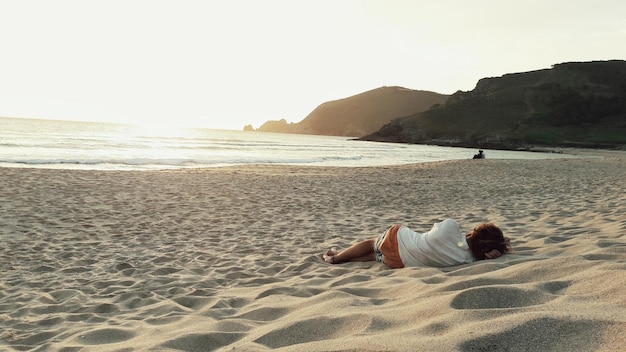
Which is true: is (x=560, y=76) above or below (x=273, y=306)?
above

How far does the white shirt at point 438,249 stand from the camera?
15.7 ft

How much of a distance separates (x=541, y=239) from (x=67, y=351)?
536cm

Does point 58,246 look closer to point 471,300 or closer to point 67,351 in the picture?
point 67,351

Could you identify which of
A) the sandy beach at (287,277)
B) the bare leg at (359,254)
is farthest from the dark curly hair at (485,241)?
the bare leg at (359,254)

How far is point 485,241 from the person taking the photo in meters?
4.91

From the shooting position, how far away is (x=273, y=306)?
12.6ft

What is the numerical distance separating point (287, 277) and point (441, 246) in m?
1.75

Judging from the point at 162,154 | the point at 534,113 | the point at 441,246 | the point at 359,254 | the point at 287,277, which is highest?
the point at 534,113

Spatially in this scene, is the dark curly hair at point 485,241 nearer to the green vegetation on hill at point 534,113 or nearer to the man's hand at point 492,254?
the man's hand at point 492,254

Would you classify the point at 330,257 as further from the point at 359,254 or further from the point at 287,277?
the point at 287,277

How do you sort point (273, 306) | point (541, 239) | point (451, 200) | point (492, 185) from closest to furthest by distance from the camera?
point (273, 306)
point (541, 239)
point (451, 200)
point (492, 185)

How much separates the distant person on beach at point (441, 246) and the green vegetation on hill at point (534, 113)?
69.1 metres

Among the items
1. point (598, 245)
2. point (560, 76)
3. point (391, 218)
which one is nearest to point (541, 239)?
point (598, 245)

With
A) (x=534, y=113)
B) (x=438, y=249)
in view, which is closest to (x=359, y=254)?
(x=438, y=249)
